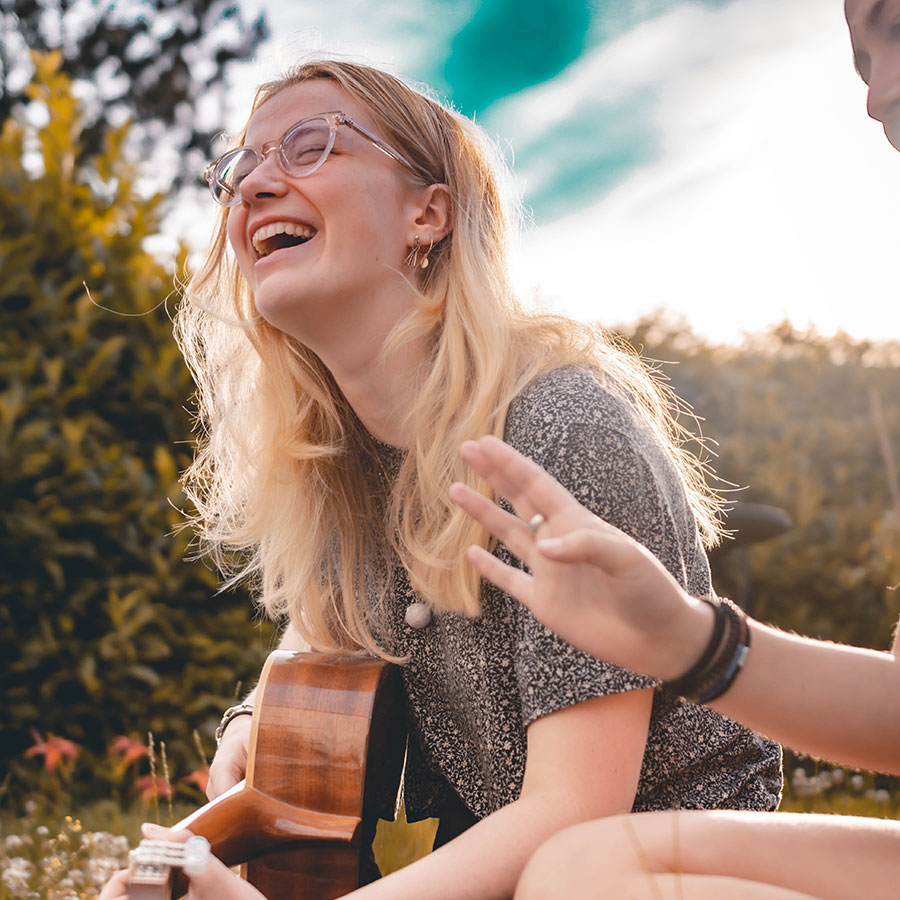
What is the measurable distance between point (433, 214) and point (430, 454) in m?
0.59

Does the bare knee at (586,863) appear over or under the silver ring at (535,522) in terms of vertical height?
under

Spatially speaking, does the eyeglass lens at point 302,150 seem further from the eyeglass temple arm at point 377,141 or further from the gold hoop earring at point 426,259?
the gold hoop earring at point 426,259

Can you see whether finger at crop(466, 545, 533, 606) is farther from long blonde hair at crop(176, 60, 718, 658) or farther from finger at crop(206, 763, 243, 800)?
finger at crop(206, 763, 243, 800)

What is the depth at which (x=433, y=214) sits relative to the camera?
2.10 metres

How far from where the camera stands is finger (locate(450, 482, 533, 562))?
100 cm

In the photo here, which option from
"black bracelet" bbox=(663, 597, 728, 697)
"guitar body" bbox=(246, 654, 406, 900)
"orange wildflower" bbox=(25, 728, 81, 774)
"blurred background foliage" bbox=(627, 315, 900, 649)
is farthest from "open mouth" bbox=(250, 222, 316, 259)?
"blurred background foliage" bbox=(627, 315, 900, 649)

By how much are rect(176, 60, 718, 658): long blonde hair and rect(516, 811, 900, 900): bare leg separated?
64cm

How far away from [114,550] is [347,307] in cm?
191

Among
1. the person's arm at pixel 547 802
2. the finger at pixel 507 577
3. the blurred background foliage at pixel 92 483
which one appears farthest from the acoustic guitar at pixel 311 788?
the blurred background foliage at pixel 92 483

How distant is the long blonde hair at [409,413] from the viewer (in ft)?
5.95

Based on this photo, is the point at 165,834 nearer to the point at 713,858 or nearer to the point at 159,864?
the point at 159,864

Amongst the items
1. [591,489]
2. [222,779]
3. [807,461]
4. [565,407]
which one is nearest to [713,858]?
[591,489]

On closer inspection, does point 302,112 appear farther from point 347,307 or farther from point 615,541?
point 615,541

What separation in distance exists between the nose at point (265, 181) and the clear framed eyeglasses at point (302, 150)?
0.5 inches
